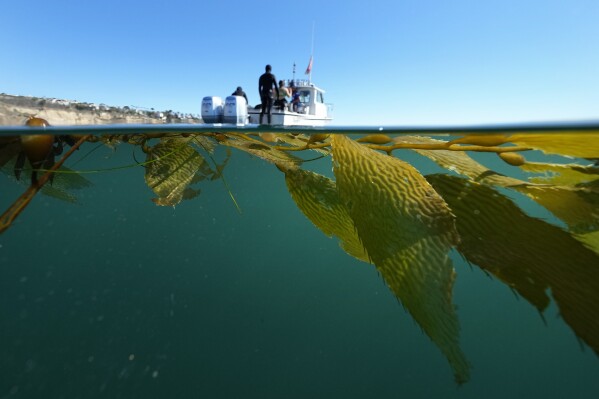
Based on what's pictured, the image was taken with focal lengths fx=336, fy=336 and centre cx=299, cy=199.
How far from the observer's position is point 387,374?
334 cm

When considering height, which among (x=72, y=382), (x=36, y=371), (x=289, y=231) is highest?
(x=289, y=231)

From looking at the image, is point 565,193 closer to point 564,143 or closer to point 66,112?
point 564,143

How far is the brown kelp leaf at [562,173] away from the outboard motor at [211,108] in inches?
285

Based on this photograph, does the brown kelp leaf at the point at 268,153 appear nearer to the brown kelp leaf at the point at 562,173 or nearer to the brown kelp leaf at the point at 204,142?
the brown kelp leaf at the point at 204,142

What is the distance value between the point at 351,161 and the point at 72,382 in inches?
96.7

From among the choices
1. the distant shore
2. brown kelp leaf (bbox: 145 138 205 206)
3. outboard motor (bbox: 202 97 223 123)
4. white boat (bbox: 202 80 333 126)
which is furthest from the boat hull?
brown kelp leaf (bbox: 145 138 205 206)

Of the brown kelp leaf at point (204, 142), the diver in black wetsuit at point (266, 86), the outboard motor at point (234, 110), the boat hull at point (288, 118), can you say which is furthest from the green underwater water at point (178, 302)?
the boat hull at point (288, 118)

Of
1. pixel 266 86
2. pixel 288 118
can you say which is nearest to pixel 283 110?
pixel 288 118

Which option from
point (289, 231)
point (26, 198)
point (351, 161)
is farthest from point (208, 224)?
point (351, 161)

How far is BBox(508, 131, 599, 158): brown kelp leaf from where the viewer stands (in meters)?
0.52

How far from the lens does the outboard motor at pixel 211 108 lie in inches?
291

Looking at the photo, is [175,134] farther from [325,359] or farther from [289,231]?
[325,359]

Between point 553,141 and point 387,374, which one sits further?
point 387,374

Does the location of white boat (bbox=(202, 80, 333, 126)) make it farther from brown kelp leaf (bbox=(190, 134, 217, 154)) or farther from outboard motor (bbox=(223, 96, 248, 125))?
brown kelp leaf (bbox=(190, 134, 217, 154))
